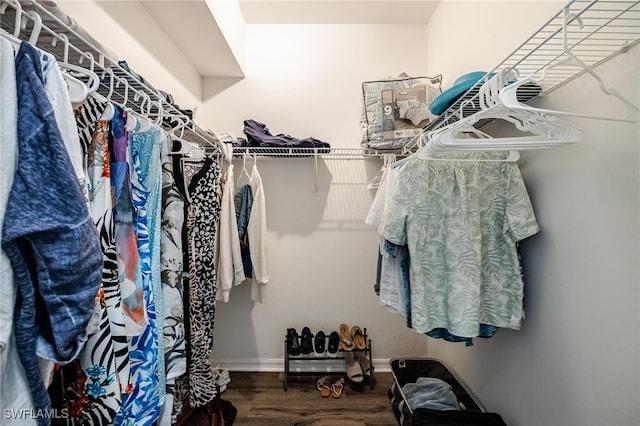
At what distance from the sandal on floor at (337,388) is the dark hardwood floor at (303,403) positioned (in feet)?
0.09

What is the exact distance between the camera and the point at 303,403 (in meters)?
1.67

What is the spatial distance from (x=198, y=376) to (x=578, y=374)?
1363mm

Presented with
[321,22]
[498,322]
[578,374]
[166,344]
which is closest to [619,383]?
[578,374]

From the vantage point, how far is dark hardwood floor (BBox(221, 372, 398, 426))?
1.53m

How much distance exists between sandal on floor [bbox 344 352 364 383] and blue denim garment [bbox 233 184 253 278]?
0.93 metres

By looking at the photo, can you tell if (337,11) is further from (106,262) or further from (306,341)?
(306,341)

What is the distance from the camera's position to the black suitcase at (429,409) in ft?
3.97

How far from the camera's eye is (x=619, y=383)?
769 mm

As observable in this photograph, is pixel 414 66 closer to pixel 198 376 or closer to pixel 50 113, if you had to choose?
pixel 50 113

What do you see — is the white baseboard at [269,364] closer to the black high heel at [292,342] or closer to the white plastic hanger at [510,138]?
the black high heel at [292,342]

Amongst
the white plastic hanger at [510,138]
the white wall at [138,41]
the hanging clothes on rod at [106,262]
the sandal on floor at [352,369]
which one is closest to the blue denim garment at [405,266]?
the white plastic hanger at [510,138]

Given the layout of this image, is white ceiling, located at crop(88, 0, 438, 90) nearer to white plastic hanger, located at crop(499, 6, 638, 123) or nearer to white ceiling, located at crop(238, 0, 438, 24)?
white ceiling, located at crop(238, 0, 438, 24)

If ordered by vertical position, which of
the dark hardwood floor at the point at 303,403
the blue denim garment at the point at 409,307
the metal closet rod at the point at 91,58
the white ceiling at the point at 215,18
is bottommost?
the dark hardwood floor at the point at 303,403

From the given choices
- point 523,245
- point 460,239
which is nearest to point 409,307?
point 460,239
